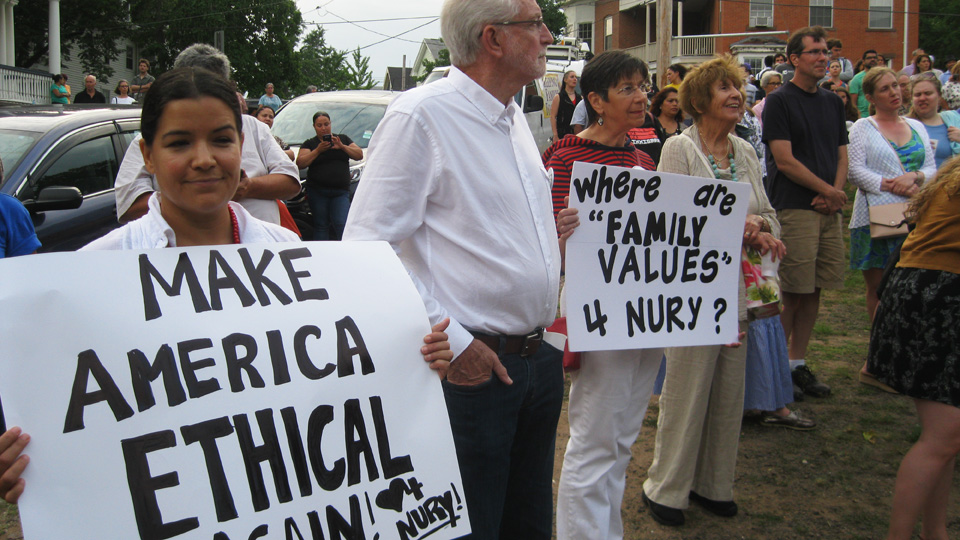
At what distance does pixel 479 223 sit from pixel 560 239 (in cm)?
64

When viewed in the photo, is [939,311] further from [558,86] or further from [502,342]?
[558,86]

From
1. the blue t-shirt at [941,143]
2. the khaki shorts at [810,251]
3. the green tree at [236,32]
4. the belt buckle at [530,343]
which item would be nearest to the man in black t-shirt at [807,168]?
the khaki shorts at [810,251]

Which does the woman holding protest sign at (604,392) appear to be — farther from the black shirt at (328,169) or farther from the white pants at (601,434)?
the black shirt at (328,169)

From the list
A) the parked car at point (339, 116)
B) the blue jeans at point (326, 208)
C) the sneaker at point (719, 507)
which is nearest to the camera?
the sneaker at point (719, 507)

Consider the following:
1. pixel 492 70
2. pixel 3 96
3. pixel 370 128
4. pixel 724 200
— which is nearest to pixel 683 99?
pixel 724 200

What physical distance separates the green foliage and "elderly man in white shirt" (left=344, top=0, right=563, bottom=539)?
1960 inches

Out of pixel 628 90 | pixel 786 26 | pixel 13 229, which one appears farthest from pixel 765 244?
pixel 786 26

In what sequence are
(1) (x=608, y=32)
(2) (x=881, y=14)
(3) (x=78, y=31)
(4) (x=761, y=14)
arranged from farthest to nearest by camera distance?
(1) (x=608, y=32)
(4) (x=761, y=14)
(2) (x=881, y=14)
(3) (x=78, y=31)

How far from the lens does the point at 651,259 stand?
2910 millimetres

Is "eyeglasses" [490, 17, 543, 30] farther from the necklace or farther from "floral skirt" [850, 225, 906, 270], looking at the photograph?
"floral skirt" [850, 225, 906, 270]

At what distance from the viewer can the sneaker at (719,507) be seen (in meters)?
3.59

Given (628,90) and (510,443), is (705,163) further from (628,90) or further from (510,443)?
(510,443)

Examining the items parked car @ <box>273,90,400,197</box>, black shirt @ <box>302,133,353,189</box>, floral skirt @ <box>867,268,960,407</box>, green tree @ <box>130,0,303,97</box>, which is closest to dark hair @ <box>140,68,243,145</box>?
floral skirt @ <box>867,268,960,407</box>

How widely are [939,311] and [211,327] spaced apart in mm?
2609
